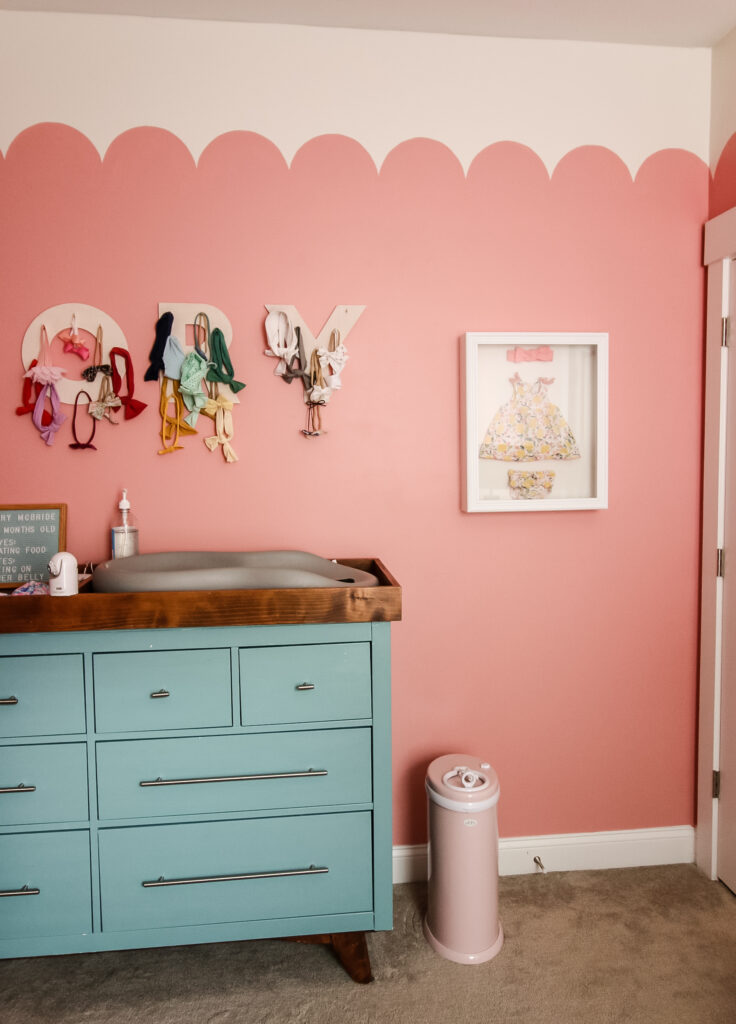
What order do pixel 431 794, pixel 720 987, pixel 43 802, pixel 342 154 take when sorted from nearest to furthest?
pixel 43 802 → pixel 720 987 → pixel 431 794 → pixel 342 154

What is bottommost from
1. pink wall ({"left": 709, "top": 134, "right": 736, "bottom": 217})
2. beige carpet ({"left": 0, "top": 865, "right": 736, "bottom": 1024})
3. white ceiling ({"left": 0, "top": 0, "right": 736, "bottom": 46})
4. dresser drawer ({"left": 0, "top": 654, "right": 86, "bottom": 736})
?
beige carpet ({"left": 0, "top": 865, "right": 736, "bottom": 1024})

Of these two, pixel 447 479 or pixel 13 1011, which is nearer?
pixel 13 1011

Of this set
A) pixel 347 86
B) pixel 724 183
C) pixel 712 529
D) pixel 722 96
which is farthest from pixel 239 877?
pixel 722 96

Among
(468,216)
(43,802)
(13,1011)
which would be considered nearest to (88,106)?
(468,216)

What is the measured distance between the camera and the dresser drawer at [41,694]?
1629 mm

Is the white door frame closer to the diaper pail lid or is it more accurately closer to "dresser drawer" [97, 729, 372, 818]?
the diaper pail lid

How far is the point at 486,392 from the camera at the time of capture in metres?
2.17

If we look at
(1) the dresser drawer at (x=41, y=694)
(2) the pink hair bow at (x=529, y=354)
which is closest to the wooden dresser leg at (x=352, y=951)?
(1) the dresser drawer at (x=41, y=694)

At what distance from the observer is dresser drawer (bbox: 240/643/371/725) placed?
5.53ft

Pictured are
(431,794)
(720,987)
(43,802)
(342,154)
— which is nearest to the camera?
(43,802)

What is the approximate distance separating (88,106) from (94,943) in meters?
2.29

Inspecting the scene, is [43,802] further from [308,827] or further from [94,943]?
[308,827]

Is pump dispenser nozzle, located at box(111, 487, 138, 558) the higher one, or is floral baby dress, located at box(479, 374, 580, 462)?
floral baby dress, located at box(479, 374, 580, 462)

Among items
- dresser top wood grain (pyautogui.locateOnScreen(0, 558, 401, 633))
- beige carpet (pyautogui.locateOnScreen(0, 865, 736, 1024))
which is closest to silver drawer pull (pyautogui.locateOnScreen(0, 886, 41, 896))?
beige carpet (pyautogui.locateOnScreen(0, 865, 736, 1024))
